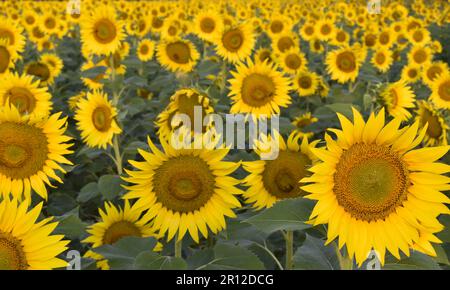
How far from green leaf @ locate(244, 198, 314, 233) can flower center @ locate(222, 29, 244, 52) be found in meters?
4.77

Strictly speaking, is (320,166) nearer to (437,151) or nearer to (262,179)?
(437,151)

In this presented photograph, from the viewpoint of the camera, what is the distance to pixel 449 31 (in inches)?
544

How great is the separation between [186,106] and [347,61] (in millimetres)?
4471

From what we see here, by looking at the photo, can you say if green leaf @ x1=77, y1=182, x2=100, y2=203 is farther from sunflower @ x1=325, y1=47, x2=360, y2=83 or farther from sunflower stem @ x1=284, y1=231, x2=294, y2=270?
sunflower @ x1=325, y1=47, x2=360, y2=83

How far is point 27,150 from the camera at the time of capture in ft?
8.63

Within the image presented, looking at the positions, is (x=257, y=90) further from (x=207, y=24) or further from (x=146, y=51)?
(x=146, y=51)

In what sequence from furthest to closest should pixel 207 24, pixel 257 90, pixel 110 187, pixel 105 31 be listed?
pixel 207 24 < pixel 105 31 < pixel 257 90 < pixel 110 187

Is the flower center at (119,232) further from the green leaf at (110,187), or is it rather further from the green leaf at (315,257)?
the green leaf at (315,257)

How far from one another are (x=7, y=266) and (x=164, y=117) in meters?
2.43

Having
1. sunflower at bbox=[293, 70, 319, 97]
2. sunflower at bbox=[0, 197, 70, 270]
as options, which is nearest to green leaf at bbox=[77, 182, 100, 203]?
sunflower at bbox=[0, 197, 70, 270]

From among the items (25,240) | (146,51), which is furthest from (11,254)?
(146,51)

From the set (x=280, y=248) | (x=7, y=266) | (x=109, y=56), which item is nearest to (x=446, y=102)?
(x=280, y=248)

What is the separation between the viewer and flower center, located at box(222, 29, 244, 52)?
6531 millimetres

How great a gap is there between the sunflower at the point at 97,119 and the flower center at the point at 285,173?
206 cm
